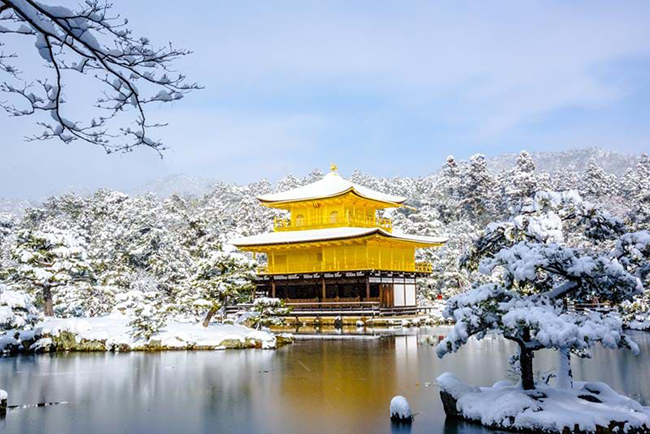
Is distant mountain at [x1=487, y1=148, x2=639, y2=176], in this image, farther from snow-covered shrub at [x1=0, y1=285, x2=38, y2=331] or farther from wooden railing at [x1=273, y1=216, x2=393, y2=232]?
snow-covered shrub at [x1=0, y1=285, x2=38, y2=331]

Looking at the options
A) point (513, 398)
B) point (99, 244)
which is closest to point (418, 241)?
point (99, 244)

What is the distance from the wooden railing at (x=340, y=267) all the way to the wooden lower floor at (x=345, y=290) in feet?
1.06

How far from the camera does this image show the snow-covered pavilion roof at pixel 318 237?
3353cm

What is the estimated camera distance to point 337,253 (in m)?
35.8

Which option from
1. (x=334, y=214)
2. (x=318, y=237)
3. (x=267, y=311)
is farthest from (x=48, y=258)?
(x=334, y=214)

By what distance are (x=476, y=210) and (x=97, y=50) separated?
5920cm

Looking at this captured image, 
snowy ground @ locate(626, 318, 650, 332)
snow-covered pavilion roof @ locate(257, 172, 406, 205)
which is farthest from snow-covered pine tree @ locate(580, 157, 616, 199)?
snowy ground @ locate(626, 318, 650, 332)

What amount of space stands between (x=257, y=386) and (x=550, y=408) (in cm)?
652

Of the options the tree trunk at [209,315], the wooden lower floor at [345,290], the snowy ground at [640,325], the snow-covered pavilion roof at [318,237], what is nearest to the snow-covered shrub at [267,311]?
the tree trunk at [209,315]

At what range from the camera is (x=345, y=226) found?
37656 millimetres

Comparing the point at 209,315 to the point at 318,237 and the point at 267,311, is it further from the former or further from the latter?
the point at 318,237

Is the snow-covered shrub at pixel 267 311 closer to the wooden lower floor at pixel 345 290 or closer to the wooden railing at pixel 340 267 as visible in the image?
the wooden lower floor at pixel 345 290

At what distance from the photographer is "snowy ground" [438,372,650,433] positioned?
7.84 meters

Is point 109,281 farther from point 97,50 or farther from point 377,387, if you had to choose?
point 97,50
